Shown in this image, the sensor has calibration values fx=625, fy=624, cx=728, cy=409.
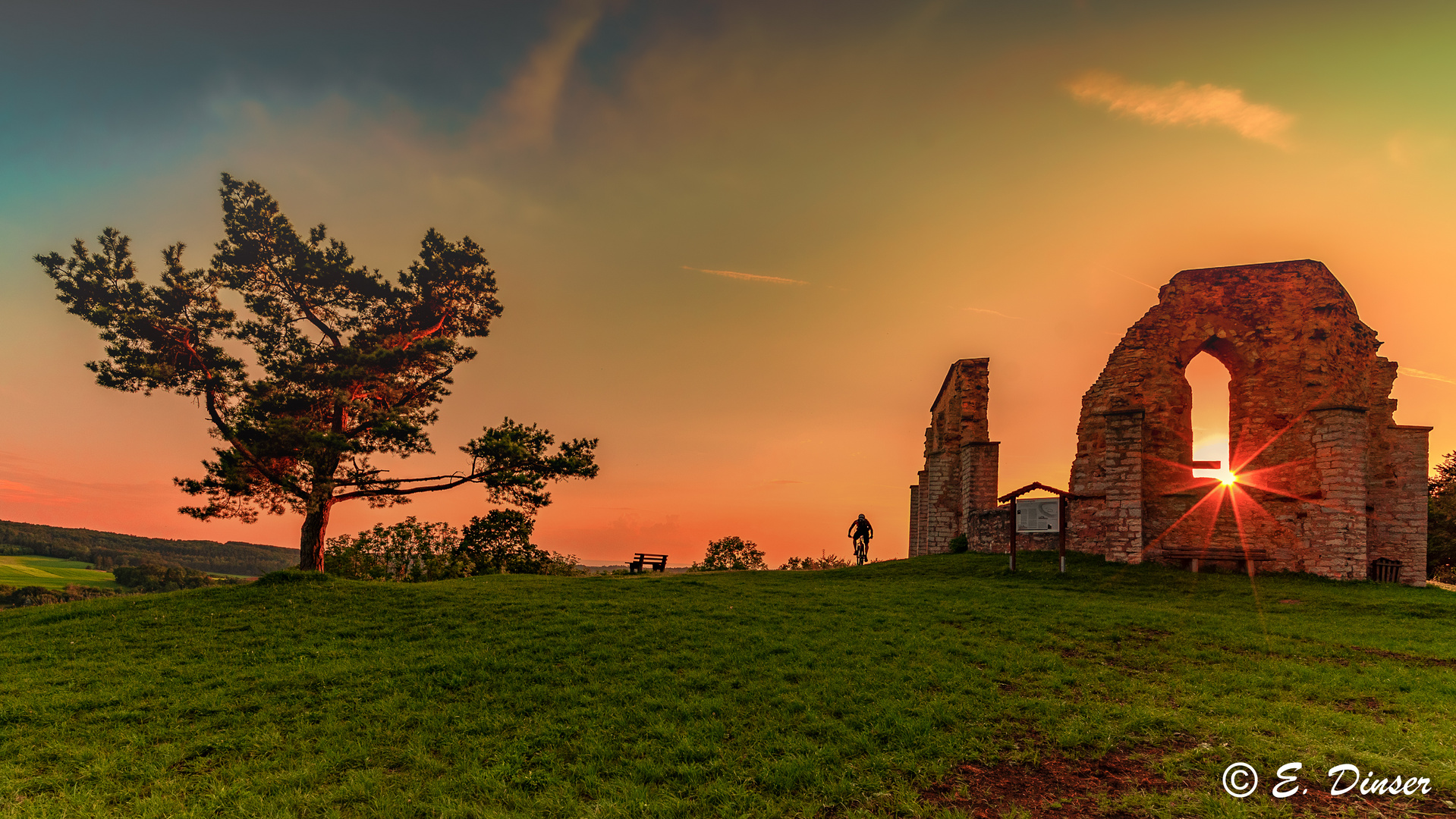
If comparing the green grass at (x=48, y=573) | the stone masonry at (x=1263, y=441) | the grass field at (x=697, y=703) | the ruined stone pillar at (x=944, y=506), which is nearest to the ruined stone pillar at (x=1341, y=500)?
the stone masonry at (x=1263, y=441)

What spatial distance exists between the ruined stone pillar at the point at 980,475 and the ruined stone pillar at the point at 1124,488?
4.78 meters

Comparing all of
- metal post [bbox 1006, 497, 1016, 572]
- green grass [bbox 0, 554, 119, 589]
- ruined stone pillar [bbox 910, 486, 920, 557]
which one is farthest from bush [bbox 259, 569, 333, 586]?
green grass [bbox 0, 554, 119, 589]

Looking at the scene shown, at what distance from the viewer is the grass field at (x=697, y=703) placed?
5.52 metres

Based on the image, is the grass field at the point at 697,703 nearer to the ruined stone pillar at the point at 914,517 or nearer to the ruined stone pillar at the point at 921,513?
the ruined stone pillar at the point at 921,513

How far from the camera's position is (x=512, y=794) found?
5492 millimetres

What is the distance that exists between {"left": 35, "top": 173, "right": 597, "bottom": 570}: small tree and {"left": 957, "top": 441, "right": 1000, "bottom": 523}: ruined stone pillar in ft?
47.4

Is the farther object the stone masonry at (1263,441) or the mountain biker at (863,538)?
the mountain biker at (863,538)

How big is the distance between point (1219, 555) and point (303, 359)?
29853 mm

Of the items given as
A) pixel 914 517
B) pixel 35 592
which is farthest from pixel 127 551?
pixel 914 517

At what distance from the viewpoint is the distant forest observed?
61062 millimetres

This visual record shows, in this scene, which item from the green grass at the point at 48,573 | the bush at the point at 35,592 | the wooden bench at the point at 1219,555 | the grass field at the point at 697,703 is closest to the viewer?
the grass field at the point at 697,703

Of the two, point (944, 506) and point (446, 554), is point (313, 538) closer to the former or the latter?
point (446, 554)

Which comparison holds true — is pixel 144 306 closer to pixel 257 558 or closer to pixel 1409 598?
pixel 1409 598

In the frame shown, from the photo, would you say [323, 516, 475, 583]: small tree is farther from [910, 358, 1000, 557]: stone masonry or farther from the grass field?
[910, 358, 1000, 557]: stone masonry
